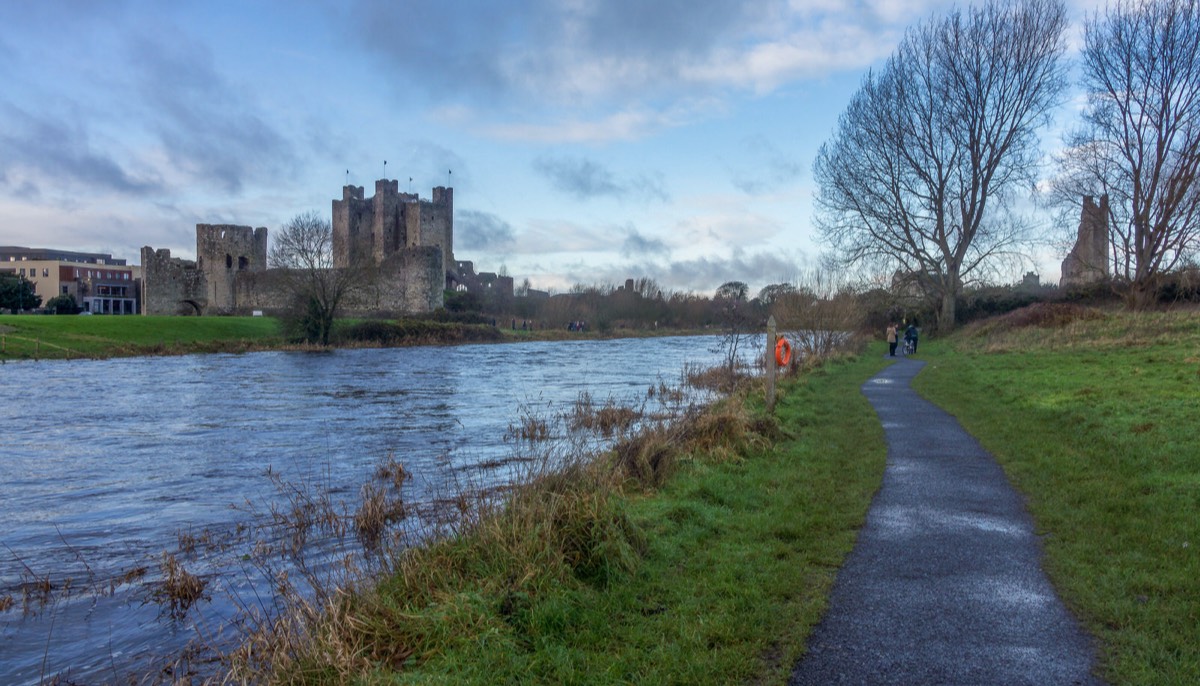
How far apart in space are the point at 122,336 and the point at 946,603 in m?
45.7

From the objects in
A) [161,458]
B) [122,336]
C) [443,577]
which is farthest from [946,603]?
[122,336]

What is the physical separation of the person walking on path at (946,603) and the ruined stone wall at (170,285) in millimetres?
70368

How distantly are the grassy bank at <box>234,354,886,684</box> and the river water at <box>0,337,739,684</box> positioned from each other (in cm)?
153

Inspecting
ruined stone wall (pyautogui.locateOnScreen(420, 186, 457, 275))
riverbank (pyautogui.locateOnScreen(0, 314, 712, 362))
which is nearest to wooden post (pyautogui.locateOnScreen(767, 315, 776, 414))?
riverbank (pyautogui.locateOnScreen(0, 314, 712, 362))

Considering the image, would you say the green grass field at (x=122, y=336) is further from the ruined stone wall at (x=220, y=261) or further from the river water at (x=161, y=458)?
the ruined stone wall at (x=220, y=261)

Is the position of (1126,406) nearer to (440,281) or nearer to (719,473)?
(719,473)

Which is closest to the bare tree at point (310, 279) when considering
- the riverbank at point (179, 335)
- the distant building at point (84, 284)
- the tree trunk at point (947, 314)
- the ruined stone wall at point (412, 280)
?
the riverbank at point (179, 335)

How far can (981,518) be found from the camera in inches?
285

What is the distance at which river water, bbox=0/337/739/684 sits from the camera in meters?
6.21

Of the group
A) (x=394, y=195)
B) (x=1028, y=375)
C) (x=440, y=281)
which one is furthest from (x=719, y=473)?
(x=394, y=195)

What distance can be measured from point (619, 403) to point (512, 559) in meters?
13.4

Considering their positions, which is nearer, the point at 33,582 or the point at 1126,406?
the point at 33,582

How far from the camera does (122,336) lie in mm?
42531

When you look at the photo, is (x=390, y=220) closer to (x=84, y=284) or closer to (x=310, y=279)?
(x=310, y=279)
